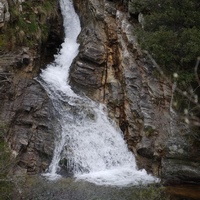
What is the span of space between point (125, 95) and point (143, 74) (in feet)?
4.14

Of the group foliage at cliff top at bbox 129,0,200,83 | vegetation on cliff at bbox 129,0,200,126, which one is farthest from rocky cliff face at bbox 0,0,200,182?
foliage at cliff top at bbox 129,0,200,83

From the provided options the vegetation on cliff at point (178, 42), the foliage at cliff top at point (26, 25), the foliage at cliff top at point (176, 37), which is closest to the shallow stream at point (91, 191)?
the vegetation on cliff at point (178, 42)

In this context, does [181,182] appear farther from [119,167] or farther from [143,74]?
[143,74]

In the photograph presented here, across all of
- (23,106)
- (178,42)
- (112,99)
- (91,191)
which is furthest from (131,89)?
(91,191)

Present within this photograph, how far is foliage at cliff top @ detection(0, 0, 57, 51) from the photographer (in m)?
14.5

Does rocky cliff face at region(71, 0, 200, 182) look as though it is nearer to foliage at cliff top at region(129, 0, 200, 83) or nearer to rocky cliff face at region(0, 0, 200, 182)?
rocky cliff face at region(0, 0, 200, 182)

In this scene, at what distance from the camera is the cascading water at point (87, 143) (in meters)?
12.2

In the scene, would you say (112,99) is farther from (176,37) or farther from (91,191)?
A: (91,191)

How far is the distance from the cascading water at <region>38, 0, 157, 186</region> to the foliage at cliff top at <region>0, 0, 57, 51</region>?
A: 1934mm

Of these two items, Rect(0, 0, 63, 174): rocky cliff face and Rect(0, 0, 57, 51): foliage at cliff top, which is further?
Rect(0, 0, 57, 51): foliage at cliff top

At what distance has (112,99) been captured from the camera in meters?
14.8

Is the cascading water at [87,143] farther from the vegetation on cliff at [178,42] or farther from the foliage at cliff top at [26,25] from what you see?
the vegetation on cliff at [178,42]

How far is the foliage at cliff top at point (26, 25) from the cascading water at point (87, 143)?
1.93 metres

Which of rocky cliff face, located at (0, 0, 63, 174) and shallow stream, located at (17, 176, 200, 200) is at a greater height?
rocky cliff face, located at (0, 0, 63, 174)
